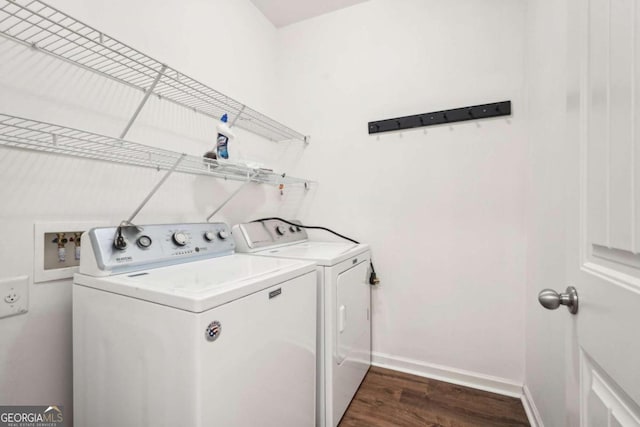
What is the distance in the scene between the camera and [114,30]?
1.22 meters

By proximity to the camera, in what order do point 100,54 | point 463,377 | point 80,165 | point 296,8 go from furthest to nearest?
point 296,8 < point 463,377 < point 80,165 < point 100,54

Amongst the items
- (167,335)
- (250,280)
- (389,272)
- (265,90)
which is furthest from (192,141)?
(389,272)

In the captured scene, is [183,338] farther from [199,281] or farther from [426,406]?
[426,406]

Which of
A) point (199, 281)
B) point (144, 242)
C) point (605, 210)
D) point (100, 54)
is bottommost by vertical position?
point (199, 281)

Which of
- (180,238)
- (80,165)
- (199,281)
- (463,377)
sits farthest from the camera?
(463,377)

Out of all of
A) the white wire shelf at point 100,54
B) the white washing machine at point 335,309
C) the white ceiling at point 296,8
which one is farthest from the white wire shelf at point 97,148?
the white ceiling at point 296,8

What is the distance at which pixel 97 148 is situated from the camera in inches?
45.1

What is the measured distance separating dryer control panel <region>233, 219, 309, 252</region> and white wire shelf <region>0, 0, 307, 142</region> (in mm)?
700

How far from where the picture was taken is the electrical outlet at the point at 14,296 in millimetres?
914

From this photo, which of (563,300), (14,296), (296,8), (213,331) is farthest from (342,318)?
(296,8)

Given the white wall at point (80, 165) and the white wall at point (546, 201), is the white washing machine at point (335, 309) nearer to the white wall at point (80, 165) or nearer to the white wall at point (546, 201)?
the white wall at point (80, 165)

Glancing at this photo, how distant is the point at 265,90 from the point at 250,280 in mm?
Result: 1835

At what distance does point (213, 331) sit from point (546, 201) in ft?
4.96

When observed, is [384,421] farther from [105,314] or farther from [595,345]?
[105,314]
